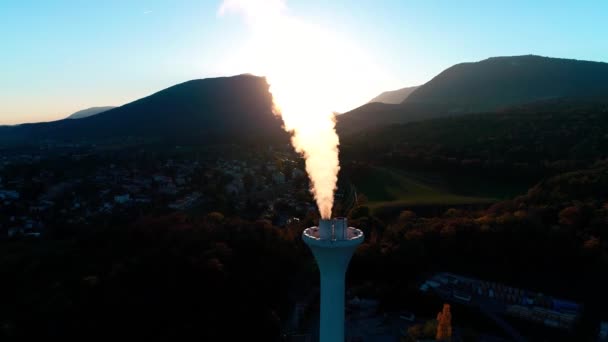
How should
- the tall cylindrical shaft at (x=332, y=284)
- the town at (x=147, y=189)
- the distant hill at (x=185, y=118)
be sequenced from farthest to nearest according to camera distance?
the distant hill at (x=185, y=118)
the town at (x=147, y=189)
the tall cylindrical shaft at (x=332, y=284)

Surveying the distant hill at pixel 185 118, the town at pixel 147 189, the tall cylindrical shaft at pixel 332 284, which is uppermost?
the distant hill at pixel 185 118

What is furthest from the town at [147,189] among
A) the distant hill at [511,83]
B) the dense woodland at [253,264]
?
the distant hill at [511,83]

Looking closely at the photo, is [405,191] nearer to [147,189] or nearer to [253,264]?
[253,264]

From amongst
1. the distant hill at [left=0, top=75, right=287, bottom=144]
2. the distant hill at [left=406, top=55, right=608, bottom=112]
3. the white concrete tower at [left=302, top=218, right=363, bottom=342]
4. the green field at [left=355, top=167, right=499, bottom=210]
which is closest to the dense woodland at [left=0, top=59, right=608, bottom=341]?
the green field at [left=355, top=167, right=499, bottom=210]

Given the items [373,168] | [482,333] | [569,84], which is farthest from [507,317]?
[569,84]

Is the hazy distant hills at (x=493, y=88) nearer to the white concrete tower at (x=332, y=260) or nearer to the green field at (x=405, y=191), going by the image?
the green field at (x=405, y=191)

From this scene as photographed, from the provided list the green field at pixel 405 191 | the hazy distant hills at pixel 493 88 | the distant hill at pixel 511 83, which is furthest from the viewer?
the distant hill at pixel 511 83
